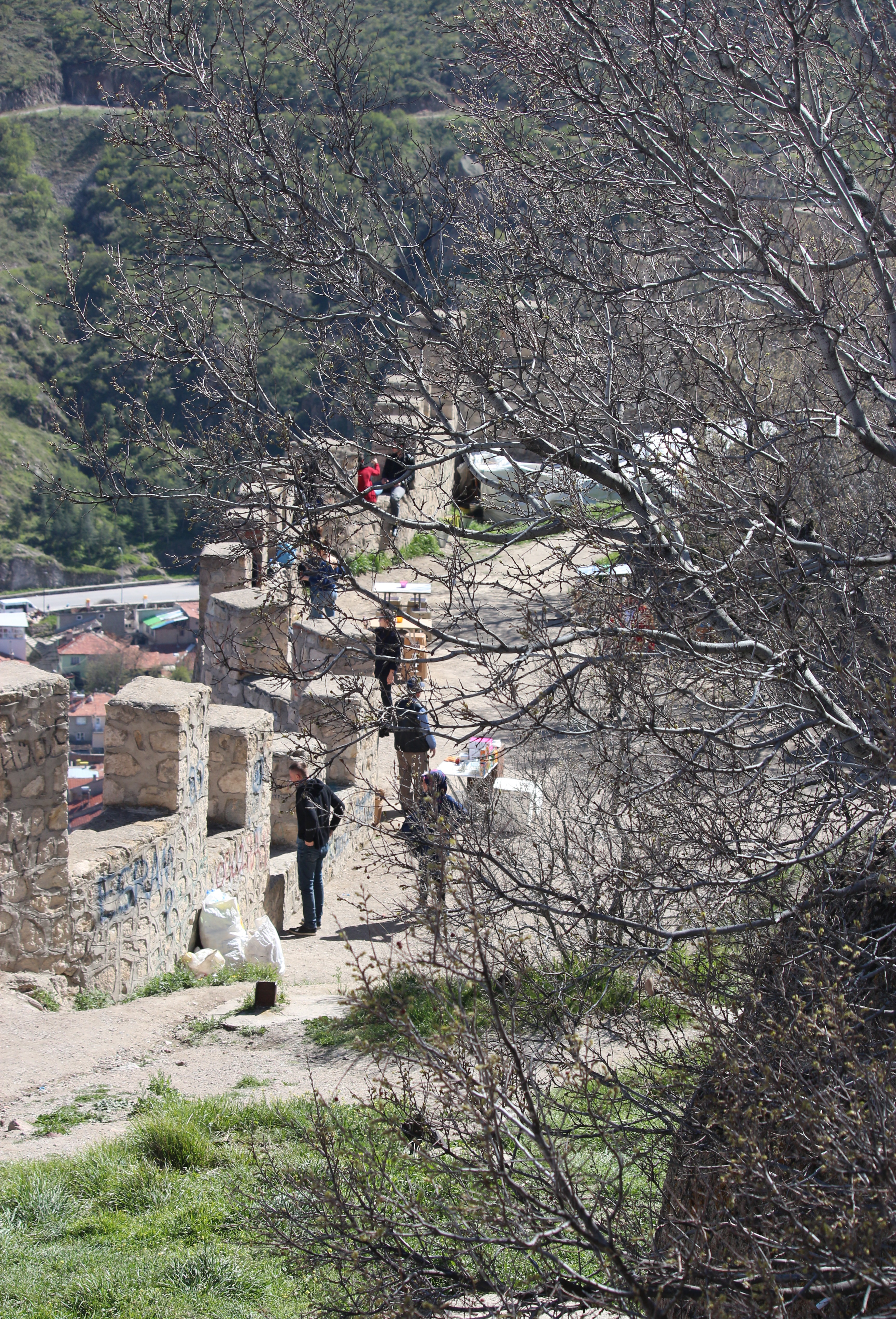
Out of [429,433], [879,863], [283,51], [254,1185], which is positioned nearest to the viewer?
[879,863]

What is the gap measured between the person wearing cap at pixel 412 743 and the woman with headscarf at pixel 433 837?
7 centimetres

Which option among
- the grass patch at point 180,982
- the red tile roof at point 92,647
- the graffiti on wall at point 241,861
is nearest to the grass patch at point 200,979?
the grass patch at point 180,982

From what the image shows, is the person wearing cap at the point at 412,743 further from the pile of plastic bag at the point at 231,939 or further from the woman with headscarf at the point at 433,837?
the pile of plastic bag at the point at 231,939

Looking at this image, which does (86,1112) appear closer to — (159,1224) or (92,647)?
(159,1224)

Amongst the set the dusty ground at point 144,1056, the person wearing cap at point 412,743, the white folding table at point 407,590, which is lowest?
the dusty ground at point 144,1056

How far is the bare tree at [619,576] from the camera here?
283cm

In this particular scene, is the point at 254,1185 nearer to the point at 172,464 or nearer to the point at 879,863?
the point at 879,863

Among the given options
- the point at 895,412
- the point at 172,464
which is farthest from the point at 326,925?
the point at 895,412

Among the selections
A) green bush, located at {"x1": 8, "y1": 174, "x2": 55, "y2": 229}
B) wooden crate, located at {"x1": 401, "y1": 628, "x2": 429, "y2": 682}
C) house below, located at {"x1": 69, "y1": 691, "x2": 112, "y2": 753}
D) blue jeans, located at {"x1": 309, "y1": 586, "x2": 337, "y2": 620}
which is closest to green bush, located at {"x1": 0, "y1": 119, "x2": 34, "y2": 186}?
green bush, located at {"x1": 8, "y1": 174, "x2": 55, "y2": 229}

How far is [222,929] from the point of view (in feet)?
25.5

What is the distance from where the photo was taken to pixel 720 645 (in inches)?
168

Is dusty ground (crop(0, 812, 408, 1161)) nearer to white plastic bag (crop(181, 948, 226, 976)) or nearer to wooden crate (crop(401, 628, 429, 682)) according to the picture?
white plastic bag (crop(181, 948, 226, 976))

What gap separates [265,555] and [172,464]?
5762 millimetres

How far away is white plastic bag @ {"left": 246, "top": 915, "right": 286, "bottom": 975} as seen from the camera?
25.3 feet
